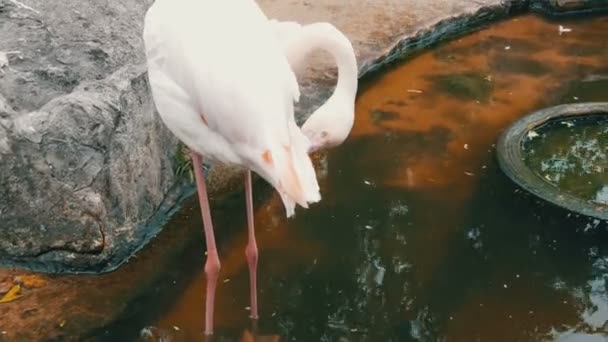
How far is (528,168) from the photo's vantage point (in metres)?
4.24

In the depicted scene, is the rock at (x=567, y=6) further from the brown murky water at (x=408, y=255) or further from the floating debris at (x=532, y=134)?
the floating debris at (x=532, y=134)

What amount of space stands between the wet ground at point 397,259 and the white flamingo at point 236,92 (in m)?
0.36

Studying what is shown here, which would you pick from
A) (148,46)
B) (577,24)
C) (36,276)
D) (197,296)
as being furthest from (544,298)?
(577,24)

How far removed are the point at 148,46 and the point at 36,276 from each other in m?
1.18

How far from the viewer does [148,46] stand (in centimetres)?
317

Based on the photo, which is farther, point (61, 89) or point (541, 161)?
point (541, 161)

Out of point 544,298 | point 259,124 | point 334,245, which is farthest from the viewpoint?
point 334,245

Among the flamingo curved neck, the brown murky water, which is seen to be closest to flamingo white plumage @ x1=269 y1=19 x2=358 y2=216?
the flamingo curved neck

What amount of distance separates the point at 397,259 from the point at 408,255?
6 centimetres

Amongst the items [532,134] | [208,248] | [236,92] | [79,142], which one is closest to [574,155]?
[532,134]

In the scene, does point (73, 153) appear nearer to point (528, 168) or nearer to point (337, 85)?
point (337, 85)

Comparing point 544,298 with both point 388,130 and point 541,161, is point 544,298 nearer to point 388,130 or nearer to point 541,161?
point 541,161

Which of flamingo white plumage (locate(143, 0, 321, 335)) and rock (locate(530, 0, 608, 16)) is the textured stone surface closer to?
flamingo white plumage (locate(143, 0, 321, 335))

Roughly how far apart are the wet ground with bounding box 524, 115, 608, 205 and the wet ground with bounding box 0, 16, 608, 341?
9.5 inches
